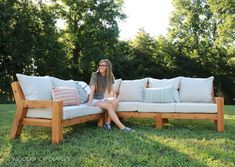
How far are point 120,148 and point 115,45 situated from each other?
1292cm

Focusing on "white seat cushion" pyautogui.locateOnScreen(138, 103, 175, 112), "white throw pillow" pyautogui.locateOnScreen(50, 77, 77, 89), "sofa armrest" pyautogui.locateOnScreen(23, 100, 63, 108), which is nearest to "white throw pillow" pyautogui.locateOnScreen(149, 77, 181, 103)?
"white seat cushion" pyautogui.locateOnScreen(138, 103, 175, 112)

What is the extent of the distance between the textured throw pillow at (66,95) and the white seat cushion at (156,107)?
1024 millimetres

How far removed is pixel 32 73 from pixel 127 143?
11.3 metres

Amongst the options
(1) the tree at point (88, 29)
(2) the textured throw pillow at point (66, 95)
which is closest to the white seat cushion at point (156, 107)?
(2) the textured throw pillow at point (66, 95)

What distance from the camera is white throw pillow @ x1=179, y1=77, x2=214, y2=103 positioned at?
16.3 ft

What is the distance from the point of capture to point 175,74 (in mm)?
15336

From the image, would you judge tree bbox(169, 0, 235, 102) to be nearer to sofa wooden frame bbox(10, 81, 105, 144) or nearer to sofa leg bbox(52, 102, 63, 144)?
sofa wooden frame bbox(10, 81, 105, 144)

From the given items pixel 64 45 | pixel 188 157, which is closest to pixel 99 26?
pixel 64 45

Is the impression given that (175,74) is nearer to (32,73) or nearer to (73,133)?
(32,73)

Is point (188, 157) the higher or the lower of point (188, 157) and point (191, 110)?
the lower

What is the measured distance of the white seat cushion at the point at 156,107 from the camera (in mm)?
4575

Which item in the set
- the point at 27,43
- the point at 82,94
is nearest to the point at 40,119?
the point at 82,94

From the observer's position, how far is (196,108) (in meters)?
4.46

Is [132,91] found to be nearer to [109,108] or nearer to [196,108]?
[109,108]
